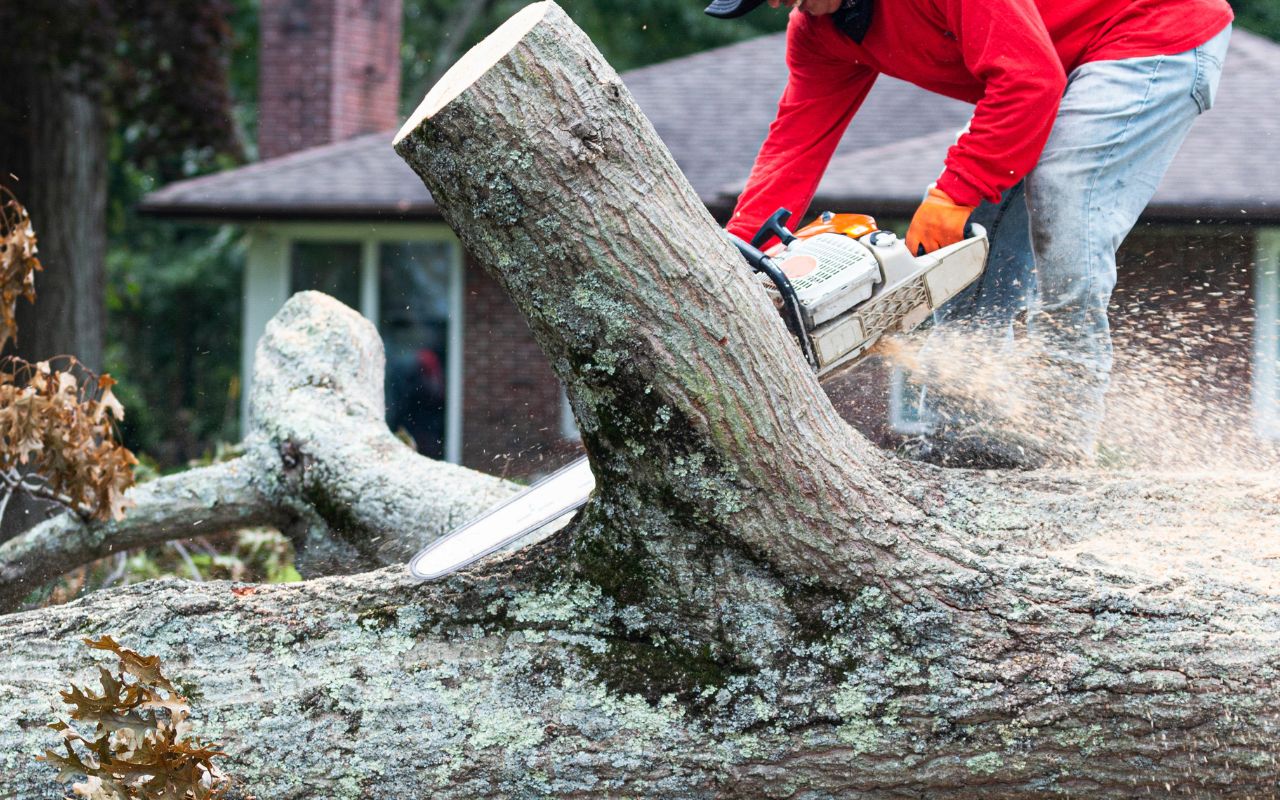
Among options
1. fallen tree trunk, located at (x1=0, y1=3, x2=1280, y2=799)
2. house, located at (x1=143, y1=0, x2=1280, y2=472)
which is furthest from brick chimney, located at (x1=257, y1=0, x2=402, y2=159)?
fallen tree trunk, located at (x1=0, y1=3, x2=1280, y2=799)

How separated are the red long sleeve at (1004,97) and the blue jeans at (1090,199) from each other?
0.71 feet

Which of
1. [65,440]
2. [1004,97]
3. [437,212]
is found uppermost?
→ [437,212]

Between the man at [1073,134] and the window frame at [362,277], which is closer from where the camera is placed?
the man at [1073,134]

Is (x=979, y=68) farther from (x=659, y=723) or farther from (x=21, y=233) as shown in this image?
(x=21, y=233)

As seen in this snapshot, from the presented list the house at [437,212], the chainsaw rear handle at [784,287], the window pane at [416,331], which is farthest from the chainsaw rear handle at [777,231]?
the window pane at [416,331]

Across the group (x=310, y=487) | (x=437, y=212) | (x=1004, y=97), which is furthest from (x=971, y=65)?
(x=437, y=212)

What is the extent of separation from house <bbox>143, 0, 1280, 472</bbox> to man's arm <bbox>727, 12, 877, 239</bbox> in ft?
19.2

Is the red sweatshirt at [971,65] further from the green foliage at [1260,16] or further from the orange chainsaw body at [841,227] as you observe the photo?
the green foliage at [1260,16]

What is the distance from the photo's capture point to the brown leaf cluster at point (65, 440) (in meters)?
3.38

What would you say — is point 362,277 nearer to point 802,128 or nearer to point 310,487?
point 310,487

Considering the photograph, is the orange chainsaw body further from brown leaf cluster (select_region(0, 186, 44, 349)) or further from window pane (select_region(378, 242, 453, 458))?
window pane (select_region(378, 242, 453, 458))

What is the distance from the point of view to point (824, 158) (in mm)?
3152

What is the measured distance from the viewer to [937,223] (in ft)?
8.57

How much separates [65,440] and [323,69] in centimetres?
1030
